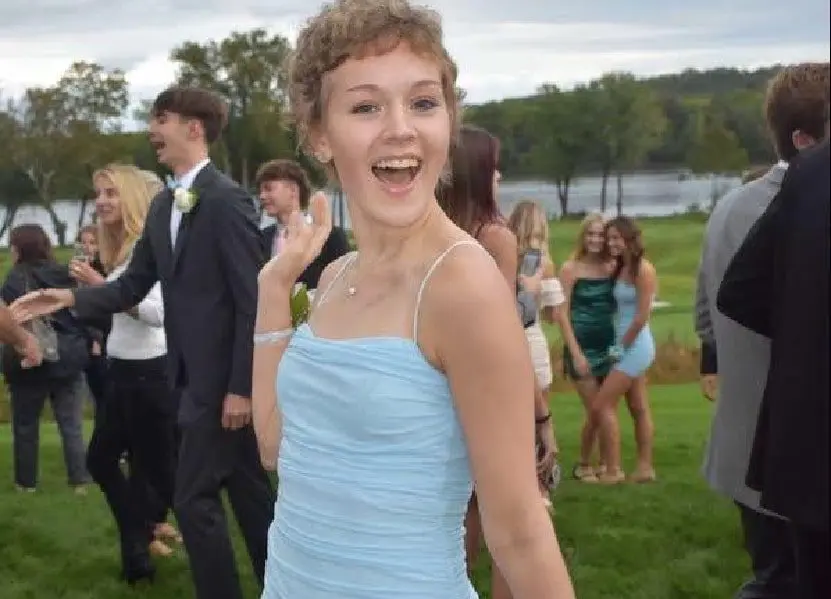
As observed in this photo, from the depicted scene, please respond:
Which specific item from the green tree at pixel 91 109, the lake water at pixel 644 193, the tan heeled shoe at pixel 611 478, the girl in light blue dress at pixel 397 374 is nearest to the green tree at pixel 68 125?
the green tree at pixel 91 109

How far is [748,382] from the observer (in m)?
3.89

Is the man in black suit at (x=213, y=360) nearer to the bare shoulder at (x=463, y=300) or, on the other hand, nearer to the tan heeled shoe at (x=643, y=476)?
the bare shoulder at (x=463, y=300)

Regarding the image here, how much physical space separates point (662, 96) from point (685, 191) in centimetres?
656

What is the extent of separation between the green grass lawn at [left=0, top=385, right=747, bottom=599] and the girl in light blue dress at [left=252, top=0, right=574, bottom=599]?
3.46 meters

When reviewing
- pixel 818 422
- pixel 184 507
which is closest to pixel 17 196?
pixel 184 507

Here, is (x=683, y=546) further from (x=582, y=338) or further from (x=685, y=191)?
(x=685, y=191)

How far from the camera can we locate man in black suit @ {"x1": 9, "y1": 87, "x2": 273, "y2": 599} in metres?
4.43

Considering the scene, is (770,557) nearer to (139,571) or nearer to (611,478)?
(139,571)

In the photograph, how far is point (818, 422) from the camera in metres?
2.32

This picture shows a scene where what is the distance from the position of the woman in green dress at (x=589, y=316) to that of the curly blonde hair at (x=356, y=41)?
230 inches

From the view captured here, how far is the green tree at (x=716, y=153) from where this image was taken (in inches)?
2179

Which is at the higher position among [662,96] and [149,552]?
[662,96]

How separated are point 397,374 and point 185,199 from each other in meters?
2.85

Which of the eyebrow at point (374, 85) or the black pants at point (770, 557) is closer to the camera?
the eyebrow at point (374, 85)
